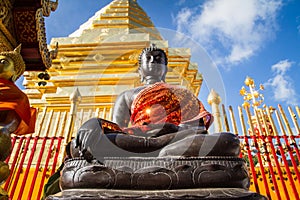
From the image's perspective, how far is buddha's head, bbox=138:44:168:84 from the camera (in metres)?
2.67

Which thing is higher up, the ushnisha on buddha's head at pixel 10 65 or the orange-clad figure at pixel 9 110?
the ushnisha on buddha's head at pixel 10 65

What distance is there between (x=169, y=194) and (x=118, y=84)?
4.80m

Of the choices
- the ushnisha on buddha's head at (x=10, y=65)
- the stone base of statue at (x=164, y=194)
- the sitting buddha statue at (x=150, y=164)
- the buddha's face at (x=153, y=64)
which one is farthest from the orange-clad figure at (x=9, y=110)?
the buddha's face at (x=153, y=64)

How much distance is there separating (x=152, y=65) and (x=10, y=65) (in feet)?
4.30

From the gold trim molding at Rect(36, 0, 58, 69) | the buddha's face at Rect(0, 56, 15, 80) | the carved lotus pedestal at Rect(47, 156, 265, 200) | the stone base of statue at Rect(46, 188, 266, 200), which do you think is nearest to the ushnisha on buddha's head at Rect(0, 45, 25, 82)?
the buddha's face at Rect(0, 56, 15, 80)

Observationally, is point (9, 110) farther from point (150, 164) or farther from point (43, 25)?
point (43, 25)

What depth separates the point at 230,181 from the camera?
1.33 m

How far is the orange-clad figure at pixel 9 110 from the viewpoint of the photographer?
5.89 feet

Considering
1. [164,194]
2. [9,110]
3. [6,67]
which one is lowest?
[164,194]

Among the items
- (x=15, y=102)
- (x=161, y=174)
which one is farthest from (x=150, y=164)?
(x=15, y=102)

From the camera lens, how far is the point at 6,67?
2094mm

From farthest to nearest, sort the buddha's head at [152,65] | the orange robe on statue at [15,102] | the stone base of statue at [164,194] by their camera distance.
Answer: the buddha's head at [152,65]
the orange robe on statue at [15,102]
the stone base of statue at [164,194]

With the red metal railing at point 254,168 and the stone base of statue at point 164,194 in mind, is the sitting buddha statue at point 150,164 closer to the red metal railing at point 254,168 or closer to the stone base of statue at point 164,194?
the stone base of statue at point 164,194

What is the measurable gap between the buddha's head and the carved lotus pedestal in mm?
1358
